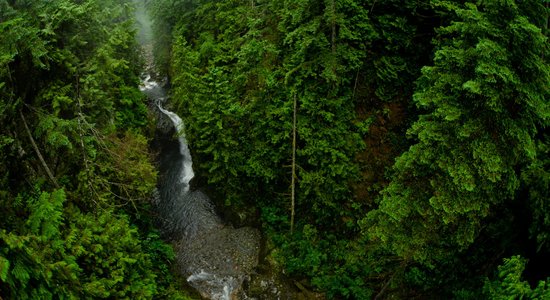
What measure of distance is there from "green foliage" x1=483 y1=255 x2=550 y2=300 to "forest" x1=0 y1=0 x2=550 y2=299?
0.14 ft

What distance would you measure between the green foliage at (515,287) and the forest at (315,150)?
0.04m

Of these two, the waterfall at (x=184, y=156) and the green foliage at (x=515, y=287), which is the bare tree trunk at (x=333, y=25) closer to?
the green foliage at (x=515, y=287)

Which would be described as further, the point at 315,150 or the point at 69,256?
the point at 315,150

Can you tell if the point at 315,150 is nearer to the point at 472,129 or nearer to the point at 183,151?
the point at 472,129

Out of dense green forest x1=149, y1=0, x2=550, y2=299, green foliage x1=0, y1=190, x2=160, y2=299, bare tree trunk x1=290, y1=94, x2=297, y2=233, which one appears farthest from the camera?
bare tree trunk x1=290, y1=94, x2=297, y2=233

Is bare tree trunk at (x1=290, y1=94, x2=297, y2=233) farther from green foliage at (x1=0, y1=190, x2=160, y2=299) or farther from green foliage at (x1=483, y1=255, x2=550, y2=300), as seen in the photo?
green foliage at (x1=483, y1=255, x2=550, y2=300)

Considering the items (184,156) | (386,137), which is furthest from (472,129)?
(184,156)

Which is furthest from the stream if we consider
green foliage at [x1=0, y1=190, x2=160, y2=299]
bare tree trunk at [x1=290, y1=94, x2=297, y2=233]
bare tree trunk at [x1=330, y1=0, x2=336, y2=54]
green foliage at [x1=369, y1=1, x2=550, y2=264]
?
bare tree trunk at [x1=330, y1=0, x2=336, y2=54]

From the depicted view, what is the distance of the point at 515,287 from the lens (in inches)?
299

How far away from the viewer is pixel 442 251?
1059 cm

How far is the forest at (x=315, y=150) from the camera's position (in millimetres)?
8648

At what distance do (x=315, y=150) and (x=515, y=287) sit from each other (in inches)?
315

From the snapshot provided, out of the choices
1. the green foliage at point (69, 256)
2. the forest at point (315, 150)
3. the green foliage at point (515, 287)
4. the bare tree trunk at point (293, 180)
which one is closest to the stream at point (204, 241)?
the forest at point (315, 150)

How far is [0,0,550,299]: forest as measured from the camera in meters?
8.65
